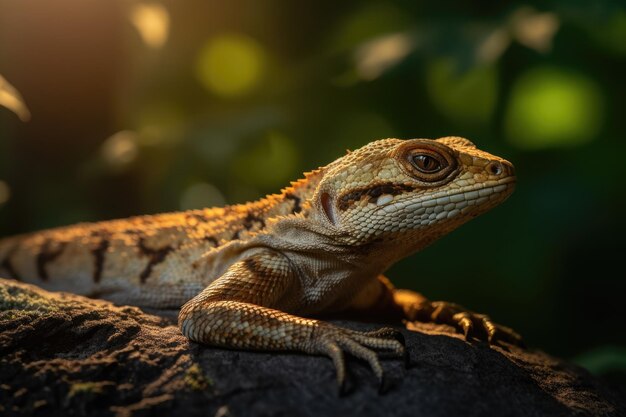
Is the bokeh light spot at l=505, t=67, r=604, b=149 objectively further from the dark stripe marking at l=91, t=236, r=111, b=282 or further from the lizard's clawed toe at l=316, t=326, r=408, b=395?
the dark stripe marking at l=91, t=236, r=111, b=282

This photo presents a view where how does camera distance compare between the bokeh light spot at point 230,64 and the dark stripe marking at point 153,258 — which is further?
the bokeh light spot at point 230,64

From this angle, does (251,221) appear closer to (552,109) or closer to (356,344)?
(356,344)

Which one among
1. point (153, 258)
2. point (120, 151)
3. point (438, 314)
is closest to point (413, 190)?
point (438, 314)

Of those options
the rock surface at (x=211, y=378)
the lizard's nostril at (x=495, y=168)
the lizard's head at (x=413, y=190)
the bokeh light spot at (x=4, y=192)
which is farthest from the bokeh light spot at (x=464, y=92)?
Answer: the bokeh light spot at (x=4, y=192)

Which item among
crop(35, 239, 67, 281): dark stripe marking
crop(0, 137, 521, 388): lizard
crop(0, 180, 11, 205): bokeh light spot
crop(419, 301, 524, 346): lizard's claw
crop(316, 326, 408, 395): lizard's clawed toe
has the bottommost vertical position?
crop(419, 301, 524, 346): lizard's claw

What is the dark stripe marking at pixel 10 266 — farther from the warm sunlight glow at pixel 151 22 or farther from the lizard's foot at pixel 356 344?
the lizard's foot at pixel 356 344

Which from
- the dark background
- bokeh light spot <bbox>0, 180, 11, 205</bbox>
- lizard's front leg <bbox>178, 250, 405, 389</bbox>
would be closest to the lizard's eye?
lizard's front leg <bbox>178, 250, 405, 389</bbox>

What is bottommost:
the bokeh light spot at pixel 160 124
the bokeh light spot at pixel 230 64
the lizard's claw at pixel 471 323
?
the lizard's claw at pixel 471 323
